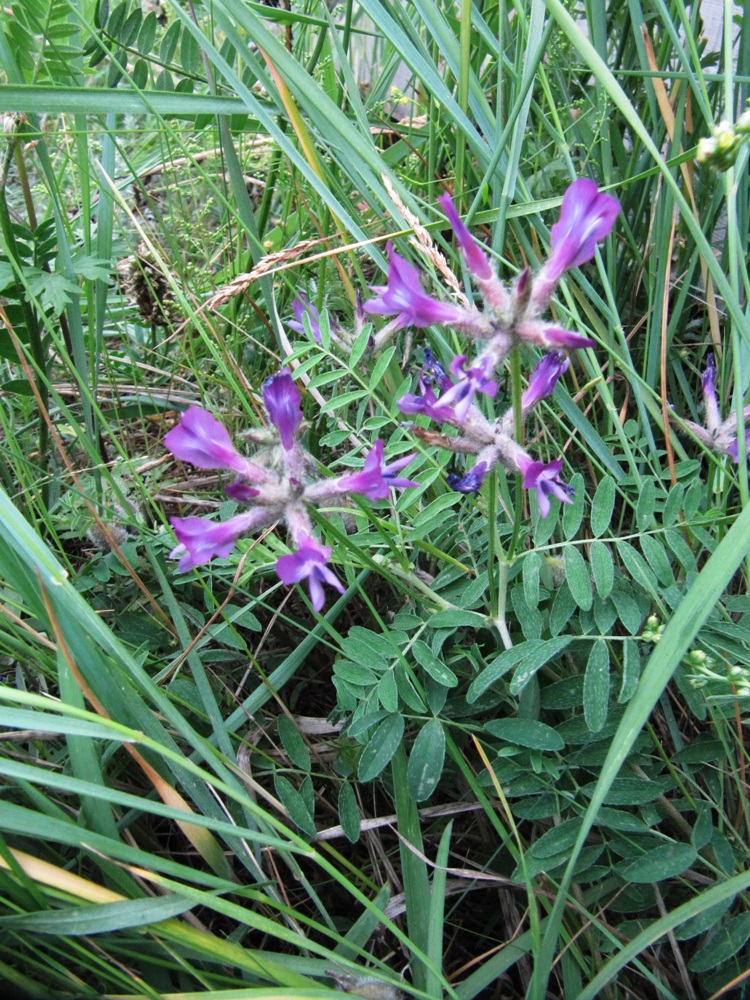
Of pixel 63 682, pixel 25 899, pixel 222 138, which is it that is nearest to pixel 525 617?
pixel 63 682

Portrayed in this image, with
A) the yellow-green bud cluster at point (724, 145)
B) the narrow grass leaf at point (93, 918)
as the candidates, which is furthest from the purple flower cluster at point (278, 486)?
the yellow-green bud cluster at point (724, 145)

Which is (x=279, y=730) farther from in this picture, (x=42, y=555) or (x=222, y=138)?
(x=222, y=138)

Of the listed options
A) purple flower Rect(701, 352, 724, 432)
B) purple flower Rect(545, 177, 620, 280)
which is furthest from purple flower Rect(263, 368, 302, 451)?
Result: purple flower Rect(701, 352, 724, 432)

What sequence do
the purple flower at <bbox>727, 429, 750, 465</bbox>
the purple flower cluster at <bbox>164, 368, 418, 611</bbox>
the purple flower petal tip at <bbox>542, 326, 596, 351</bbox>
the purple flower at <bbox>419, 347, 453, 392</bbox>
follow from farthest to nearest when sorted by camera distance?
the purple flower at <bbox>727, 429, 750, 465</bbox>
the purple flower at <bbox>419, 347, 453, 392</bbox>
the purple flower cluster at <bbox>164, 368, 418, 611</bbox>
the purple flower petal tip at <bbox>542, 326, 596, 351</bbox>

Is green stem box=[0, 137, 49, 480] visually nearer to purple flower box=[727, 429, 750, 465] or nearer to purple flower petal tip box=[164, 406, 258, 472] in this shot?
purple flower petal tip box=[164, 406, 258, 472]

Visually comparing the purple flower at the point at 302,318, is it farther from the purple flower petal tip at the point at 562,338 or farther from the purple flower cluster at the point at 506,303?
the purple flower petal tip at the point at 562,338

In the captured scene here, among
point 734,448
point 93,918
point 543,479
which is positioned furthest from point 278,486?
point 734,448

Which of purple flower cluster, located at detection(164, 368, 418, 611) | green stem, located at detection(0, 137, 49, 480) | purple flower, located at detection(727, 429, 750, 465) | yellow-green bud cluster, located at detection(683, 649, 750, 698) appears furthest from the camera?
green stem, located at detection(0, 137, 49, 480)
